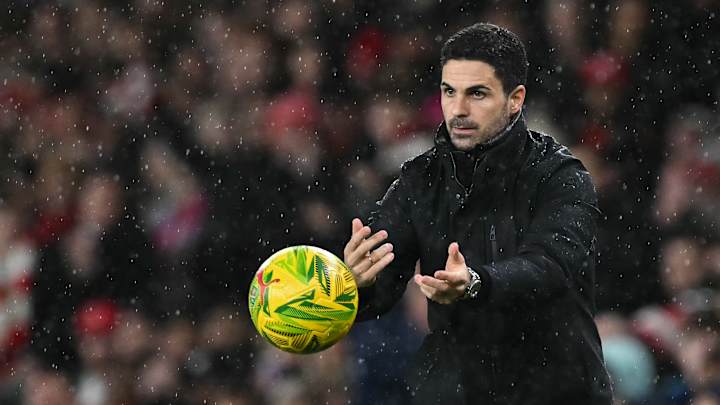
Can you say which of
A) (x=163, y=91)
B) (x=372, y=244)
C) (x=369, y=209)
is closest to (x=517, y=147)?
(x=372, y=244)

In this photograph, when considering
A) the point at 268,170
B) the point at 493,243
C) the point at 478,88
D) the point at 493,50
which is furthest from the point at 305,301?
the point at 268,170

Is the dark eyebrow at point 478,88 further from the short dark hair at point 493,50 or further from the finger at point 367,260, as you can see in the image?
the finger at point 367,260

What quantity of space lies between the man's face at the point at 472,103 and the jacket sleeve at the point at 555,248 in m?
0.27

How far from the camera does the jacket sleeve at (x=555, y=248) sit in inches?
188

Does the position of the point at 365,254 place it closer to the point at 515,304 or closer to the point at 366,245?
the point at 366,245

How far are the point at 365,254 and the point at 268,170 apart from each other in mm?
3748

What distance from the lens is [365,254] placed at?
16.9 ft

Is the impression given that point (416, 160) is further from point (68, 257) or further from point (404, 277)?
point (68, 257)

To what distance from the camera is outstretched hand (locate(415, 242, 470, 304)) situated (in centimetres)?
457

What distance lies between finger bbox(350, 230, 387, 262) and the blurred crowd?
246 centimetres

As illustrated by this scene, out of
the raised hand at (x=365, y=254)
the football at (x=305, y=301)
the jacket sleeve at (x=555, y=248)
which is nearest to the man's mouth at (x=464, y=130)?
the jacket sleeve at (x=555, y=248)

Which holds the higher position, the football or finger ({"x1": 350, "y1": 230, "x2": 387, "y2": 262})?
finger ({"x1": 350, "y1": 230, "x2": 387, "y2": 262})

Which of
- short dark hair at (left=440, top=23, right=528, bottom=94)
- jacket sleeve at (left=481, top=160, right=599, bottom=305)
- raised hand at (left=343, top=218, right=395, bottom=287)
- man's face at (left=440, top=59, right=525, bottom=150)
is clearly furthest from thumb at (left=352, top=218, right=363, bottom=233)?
short dark hair at (left=440, top=23, right=528, bottom=94)

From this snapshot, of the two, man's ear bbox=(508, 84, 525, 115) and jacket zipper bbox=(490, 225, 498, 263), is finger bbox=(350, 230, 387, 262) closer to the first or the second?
jacket zipper bbox=(490, 225, 498, 263)
